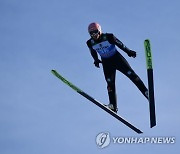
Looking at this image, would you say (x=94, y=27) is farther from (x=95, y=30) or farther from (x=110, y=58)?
(x=110, y=58)

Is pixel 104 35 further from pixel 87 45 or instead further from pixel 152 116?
pixel 152 116

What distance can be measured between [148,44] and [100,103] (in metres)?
2.95

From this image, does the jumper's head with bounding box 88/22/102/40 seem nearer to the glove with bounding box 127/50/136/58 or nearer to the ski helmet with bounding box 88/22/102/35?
the ski helmet with bounding box 88/22/102/35

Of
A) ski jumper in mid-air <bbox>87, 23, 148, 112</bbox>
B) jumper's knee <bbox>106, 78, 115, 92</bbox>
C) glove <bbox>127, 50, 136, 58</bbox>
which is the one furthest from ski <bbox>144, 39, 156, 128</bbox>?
jumper's knee <bbox>106, 78, 115, 92</bbox>

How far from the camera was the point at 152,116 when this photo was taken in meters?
17.0

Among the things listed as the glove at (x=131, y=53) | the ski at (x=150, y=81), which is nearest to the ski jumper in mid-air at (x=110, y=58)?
the glove at (x=131, y=53)

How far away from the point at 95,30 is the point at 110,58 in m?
1.15

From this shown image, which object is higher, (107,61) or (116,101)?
(107,61)

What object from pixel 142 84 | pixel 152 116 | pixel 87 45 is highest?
pixel 87 45

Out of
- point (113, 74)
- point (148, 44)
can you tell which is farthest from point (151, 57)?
point (113, 74)

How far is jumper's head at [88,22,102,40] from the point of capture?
17281mm

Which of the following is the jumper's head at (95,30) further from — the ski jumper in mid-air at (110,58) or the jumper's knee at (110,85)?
the jumper's knee at (110,85)

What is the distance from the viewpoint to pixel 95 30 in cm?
1727

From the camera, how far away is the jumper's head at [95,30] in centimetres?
1728
